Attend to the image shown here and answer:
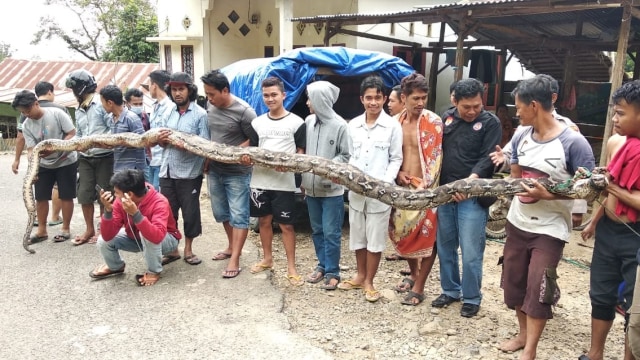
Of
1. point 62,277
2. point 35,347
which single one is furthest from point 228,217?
point 35,347

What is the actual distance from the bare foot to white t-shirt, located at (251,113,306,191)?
7.57ft

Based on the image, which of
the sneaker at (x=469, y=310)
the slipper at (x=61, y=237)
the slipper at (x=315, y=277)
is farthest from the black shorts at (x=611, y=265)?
the slipper at (x=61, y=237)

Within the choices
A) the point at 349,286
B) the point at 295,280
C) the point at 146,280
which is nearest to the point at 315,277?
the point at 295,280

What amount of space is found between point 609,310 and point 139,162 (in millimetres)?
4974

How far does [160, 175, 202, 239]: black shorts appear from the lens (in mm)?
4910

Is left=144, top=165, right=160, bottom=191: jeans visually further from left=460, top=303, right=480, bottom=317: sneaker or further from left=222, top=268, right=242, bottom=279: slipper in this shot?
left=460, top=303, right=480, bottom=317: sneaker

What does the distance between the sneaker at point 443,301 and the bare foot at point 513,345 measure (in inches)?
28.5

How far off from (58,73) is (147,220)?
17.2 m

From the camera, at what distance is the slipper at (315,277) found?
4668 millimetres

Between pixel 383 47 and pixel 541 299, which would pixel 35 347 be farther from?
pixel 383 47

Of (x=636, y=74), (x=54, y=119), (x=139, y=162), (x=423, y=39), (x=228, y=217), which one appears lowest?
(x=228, y=217)

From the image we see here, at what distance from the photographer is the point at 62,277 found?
472 centimetres

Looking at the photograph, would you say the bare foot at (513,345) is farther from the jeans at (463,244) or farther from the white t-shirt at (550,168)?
the white t-shirt at (550,168)

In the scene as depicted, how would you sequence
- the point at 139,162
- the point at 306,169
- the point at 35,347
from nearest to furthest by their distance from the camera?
the point at 35,347 < the point at 306,169 < the point at 139,162
